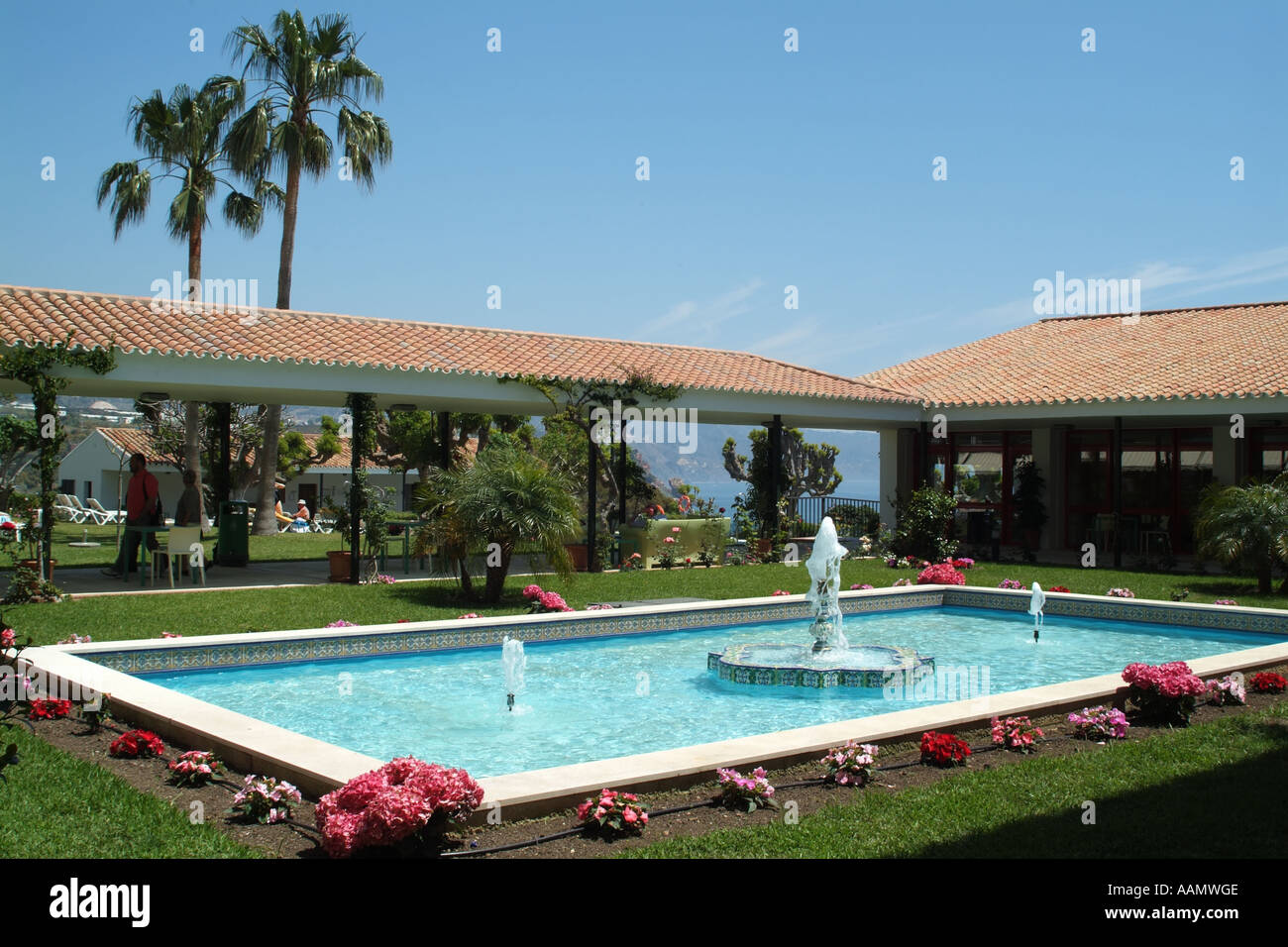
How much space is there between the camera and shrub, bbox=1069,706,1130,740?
7.08 metres

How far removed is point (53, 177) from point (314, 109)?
12236 mm

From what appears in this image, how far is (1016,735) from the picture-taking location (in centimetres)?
675

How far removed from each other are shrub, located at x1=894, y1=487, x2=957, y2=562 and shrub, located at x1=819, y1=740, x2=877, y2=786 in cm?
1445

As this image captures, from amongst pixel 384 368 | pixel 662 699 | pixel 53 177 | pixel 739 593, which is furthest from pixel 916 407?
pixel 53 177

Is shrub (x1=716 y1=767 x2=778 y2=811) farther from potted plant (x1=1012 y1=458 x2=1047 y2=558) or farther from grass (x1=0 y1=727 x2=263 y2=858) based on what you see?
potted plant (x1=1012 y1=458 x2=1047 y2=558)

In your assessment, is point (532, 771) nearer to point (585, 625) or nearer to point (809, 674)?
point (809, 674)

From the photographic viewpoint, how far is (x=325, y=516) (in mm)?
35812

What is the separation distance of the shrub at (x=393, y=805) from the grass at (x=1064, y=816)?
860 mm

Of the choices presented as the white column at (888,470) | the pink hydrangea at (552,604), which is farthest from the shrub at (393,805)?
the white column at (888,470)

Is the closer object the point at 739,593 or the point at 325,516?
the point at 739,593

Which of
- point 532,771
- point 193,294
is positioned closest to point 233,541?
point 193,294

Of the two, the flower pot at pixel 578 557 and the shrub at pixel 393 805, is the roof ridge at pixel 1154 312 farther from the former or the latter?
the shrub at pixel 393 805

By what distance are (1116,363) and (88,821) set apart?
21.9 m
